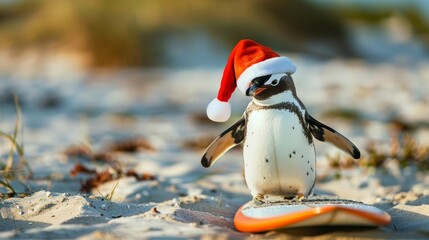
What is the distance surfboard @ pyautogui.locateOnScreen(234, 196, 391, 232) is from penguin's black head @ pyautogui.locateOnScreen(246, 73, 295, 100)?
2.07 ft

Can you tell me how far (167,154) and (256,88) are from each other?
325cm

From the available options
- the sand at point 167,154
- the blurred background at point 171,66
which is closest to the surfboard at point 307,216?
the sand at point 167,154

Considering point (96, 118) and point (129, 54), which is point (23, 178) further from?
point (129, 54)

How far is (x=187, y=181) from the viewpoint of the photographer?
15.7 feet

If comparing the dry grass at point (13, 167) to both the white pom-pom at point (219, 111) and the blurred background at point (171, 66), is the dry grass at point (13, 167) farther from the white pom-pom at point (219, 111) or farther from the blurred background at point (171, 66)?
the blurred background at point (171, 66)

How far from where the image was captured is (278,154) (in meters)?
3.27

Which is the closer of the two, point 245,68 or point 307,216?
point 307,216

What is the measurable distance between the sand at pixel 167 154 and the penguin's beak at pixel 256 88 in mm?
732

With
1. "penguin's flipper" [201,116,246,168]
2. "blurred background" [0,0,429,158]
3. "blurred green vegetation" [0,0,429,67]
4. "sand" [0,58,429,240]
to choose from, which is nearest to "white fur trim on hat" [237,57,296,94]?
"penguin's flipper" [201,116,246,168]

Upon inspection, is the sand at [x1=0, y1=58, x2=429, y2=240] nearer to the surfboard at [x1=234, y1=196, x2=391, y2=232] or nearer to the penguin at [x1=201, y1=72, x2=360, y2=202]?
the surfboard at [x1=234, y1=196, x2=391, y2=232]

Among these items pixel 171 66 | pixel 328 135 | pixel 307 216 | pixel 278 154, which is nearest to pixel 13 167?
pixel 278 154

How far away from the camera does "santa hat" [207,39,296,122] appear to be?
3.25 metres

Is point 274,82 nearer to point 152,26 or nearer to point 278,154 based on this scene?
point 278,154

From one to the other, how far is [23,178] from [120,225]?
74.3 inches
